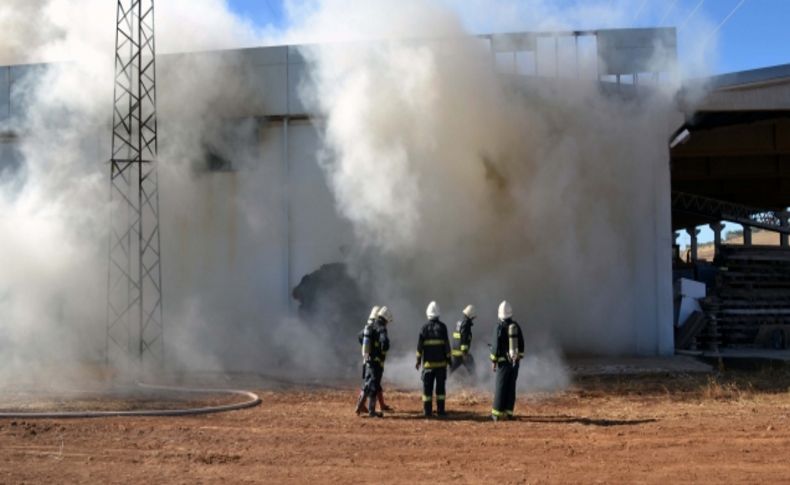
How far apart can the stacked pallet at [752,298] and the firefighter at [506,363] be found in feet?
37.8

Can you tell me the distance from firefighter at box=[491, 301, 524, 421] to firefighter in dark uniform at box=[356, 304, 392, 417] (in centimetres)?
145

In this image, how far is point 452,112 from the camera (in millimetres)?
14688

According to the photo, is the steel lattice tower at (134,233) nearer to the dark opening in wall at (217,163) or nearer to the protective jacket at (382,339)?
the dark opening in wall at (217,163)

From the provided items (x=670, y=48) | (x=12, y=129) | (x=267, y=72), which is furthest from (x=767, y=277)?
(x=12, y=129)

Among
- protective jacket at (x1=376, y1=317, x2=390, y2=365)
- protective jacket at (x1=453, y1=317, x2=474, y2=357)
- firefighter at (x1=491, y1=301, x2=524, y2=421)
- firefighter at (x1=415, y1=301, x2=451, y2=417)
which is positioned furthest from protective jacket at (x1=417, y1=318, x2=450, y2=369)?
protective jacket at (x1=453, y1=317, x2=474, y2=357)

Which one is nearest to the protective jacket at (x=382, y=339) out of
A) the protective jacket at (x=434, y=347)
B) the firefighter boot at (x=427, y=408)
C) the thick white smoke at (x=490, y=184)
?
the protective jacket at (x=434, y=347)

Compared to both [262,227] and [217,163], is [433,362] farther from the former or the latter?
[217,163]

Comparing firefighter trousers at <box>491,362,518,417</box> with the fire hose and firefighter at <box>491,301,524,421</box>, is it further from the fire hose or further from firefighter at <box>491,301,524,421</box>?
the fire hose

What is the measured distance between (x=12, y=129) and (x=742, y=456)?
16071 mm

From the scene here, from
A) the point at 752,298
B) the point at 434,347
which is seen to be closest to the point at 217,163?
the point at 434,347

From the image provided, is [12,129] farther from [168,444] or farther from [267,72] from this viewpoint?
[168,444]

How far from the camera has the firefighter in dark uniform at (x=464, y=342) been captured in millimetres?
10625

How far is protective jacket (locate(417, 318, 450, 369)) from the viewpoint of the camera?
8.86 m

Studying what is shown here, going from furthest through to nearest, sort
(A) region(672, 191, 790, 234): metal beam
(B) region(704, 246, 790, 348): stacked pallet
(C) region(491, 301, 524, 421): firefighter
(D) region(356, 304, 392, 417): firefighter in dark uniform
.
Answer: (A) region(672, 191, 790, 234): metal beam → (B) region(704, 246, 790, 348): stacked pallet → (D) region(356, 304, 392, 417): firefighter in dark uniform → (C) region(491, 301, 524, 421): firefighter
